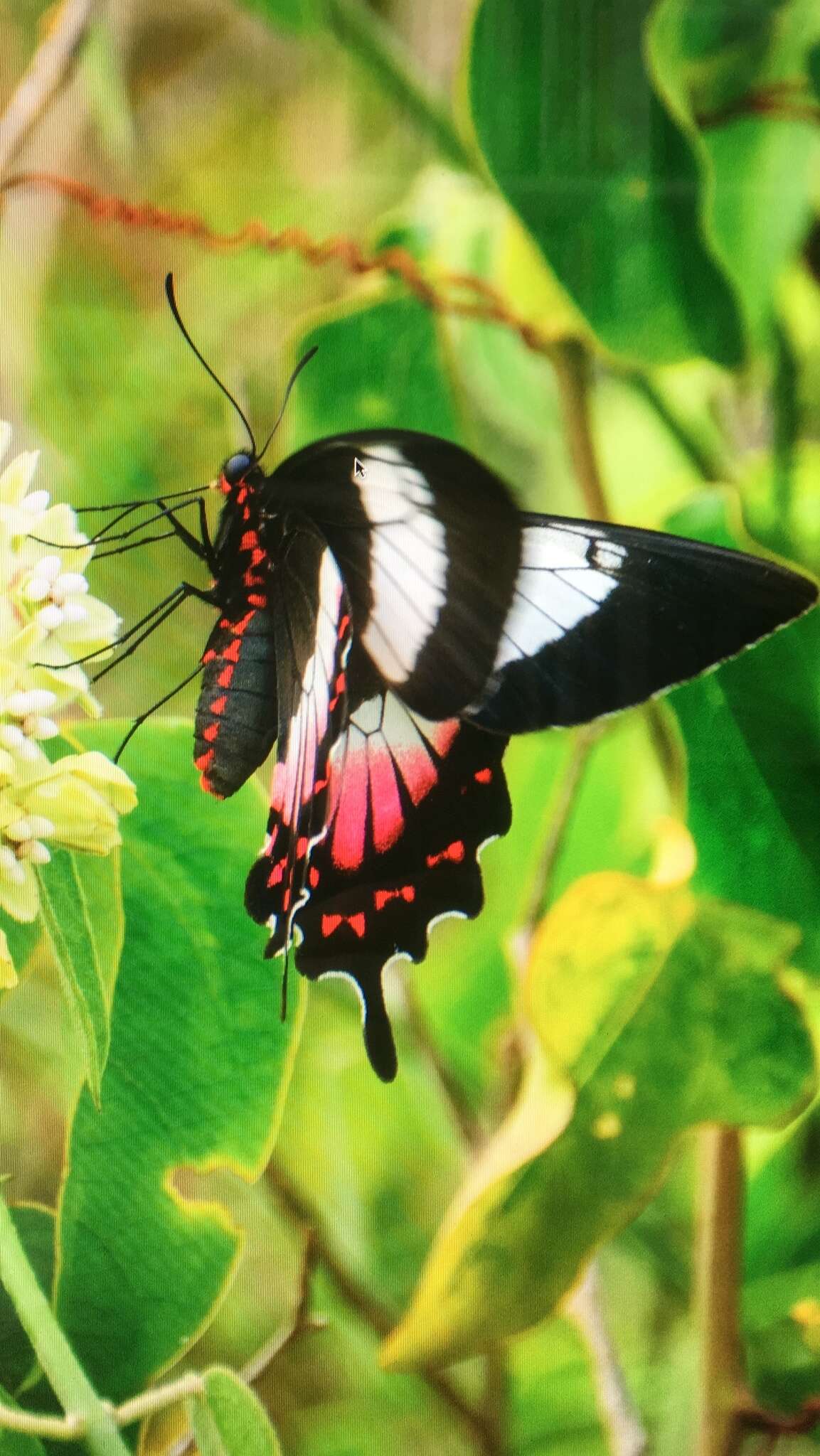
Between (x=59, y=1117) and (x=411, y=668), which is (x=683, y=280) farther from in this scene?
(x=59, y=1117)

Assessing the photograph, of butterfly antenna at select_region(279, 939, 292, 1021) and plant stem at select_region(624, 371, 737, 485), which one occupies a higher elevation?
plant stem at select_region(624, 371, 737, 485)

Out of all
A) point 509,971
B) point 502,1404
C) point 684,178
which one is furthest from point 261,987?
point 684,178

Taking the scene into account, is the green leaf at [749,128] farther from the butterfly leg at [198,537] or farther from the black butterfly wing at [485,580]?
the butterfly leg at [198,537]

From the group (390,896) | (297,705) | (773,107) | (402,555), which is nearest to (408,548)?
(402,555)

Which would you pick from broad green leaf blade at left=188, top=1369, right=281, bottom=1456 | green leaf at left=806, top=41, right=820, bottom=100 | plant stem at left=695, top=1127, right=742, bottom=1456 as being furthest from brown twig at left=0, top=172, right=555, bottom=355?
broad green leaf blade at left=188, top=1369, right=281, bottom=1456

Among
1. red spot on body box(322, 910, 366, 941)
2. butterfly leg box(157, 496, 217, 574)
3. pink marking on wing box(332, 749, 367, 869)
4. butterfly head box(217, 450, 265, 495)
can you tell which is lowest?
red spot on body box(322, 910, 366, 941)

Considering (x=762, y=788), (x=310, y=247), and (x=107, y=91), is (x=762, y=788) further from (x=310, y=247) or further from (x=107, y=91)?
(x=107, y=91)

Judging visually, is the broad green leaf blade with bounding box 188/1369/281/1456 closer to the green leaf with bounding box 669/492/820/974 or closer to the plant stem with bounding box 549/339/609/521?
the green leaf with bounding box 669/492/820/974
